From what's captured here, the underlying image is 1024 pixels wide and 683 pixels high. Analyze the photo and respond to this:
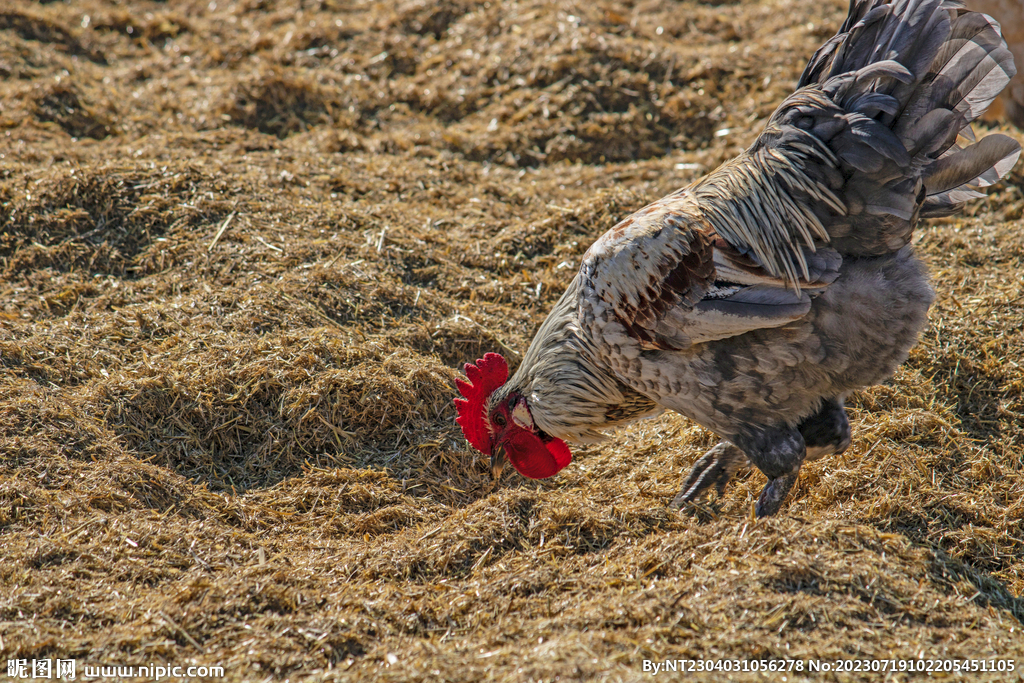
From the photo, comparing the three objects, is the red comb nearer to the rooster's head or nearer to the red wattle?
the rooster's head

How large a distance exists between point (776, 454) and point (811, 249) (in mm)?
1022

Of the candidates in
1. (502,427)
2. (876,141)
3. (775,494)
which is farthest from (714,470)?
(876,141)

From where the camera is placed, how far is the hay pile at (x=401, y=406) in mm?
3320

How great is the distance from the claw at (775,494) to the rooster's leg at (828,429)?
0.93ft

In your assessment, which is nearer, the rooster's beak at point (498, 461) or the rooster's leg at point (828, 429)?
the rooster's leg at point (828, 429)

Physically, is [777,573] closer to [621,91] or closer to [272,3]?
[621,91]

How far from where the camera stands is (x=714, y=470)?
4.36 metres

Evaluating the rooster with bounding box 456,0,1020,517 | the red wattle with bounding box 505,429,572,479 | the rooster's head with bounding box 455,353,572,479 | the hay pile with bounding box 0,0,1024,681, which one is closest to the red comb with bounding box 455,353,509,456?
the rooster's head with bounding box 455,353,572,479

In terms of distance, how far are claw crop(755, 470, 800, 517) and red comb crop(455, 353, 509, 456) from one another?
1572mm

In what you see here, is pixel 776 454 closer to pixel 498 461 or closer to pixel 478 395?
pixel 498 461

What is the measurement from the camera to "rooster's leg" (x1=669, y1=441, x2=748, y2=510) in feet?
14.2

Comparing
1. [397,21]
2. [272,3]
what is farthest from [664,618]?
[272,3]

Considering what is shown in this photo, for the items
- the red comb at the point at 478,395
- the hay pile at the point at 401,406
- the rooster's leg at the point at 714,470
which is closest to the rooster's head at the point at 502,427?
the red comb at the point at 478,395

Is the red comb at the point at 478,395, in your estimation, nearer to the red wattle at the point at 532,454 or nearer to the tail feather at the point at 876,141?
the red wattle at the point at 532,454
